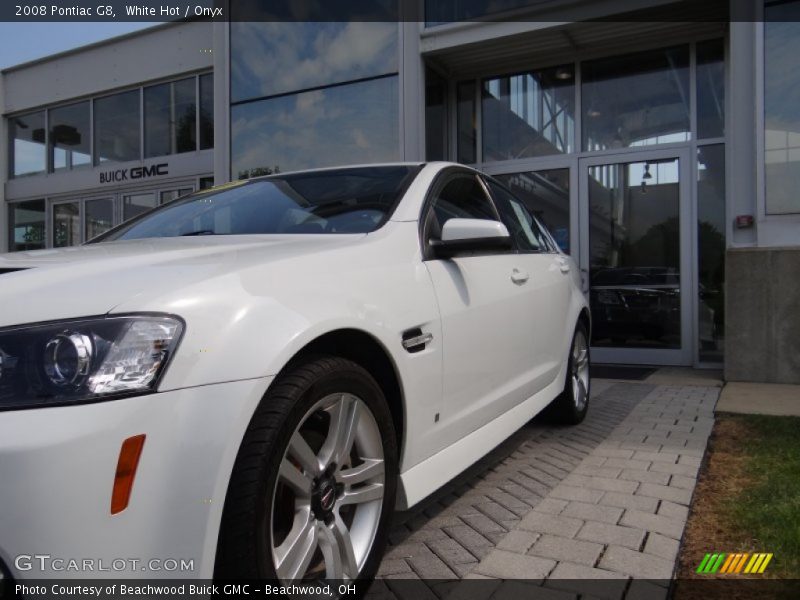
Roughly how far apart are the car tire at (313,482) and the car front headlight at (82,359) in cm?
29

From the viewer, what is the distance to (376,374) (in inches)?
82.0

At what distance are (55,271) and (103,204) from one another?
11.6 m

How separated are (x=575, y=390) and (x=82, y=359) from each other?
3.51 meters

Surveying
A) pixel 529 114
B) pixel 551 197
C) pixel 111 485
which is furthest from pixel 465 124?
pixel 111 485

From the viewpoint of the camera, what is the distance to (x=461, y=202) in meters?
3.07

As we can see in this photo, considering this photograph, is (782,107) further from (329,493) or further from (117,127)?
(117,127)

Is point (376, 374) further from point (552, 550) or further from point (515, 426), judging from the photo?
point (515, 426)

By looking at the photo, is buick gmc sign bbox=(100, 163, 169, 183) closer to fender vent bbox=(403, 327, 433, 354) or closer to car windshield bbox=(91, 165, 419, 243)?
car windshield bbox=(91, 165, 419, 243)

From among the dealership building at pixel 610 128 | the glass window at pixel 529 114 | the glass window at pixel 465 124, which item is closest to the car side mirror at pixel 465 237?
the dealership building at pixel 610 128

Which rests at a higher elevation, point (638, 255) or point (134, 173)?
point (134, 173)

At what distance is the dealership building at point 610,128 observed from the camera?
594cm

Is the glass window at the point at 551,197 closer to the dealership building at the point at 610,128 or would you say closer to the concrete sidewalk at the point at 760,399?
the dealership building at the point at 610,128

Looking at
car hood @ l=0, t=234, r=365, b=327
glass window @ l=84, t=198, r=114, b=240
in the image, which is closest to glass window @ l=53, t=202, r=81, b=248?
glass window @ l=84, t=198, r=114, b=240

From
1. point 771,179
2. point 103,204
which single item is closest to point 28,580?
point 771,179
